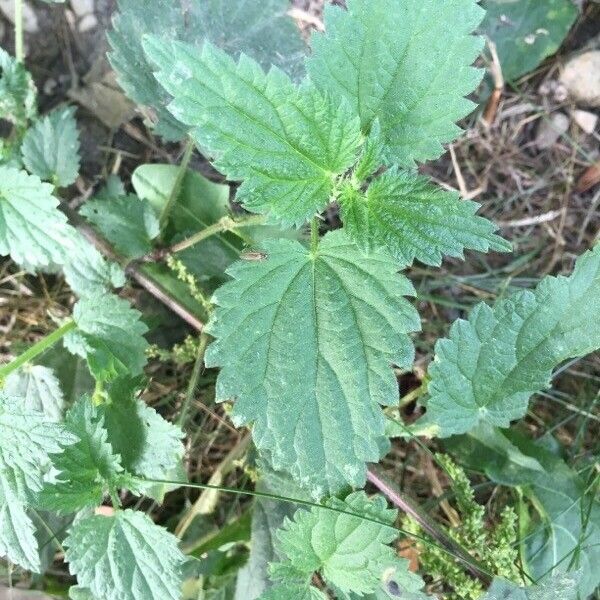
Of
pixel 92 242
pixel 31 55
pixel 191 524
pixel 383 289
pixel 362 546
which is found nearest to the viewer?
pixel 383 289

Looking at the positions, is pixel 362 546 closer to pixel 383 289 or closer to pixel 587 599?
pixel 383 289

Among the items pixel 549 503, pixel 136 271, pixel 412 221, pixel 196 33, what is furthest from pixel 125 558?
pixel 196 33

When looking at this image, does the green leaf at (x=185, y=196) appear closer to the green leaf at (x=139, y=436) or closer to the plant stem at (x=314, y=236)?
the green leaf at (x=139, y=436)

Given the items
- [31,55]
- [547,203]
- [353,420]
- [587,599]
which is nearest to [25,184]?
[31,55]

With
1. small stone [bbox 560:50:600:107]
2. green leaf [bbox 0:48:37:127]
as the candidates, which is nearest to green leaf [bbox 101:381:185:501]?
green leaf [bbox 0:48:37:127]

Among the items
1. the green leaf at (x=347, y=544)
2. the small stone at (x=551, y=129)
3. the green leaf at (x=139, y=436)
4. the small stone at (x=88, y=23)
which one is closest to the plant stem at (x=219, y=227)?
the green leaf at (x=139, y=436)

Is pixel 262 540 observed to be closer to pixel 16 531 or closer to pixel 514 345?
pixel 16 531
